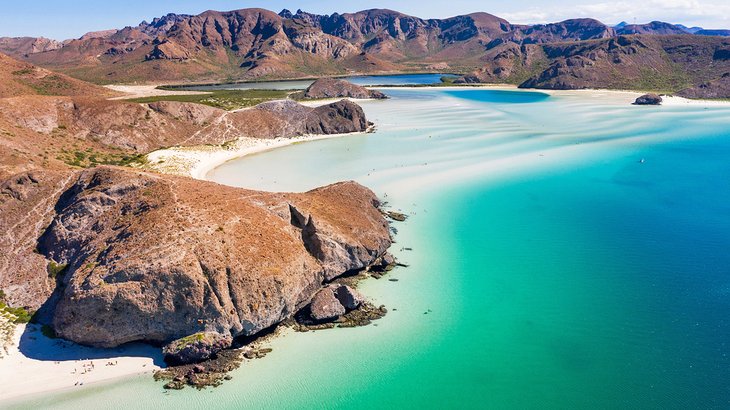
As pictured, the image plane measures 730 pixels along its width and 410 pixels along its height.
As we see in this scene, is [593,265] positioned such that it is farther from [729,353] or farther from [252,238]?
[252,238]

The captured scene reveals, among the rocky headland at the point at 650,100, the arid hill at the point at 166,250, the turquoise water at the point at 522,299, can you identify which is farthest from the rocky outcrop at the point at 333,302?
the rocky headland at the point at 650,100

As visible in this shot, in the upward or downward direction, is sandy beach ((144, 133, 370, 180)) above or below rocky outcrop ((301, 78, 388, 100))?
below

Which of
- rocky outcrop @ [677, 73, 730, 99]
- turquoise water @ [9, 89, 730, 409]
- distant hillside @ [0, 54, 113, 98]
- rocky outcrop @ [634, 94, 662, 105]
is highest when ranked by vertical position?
distant hillside @ [0, 54, 113, 98]

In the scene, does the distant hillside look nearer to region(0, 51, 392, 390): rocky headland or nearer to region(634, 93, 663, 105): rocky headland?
region(0, 51, 392, 390): rocky headland

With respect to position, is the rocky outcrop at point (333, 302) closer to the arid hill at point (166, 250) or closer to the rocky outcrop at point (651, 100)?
the arid hill at point (166, 250)

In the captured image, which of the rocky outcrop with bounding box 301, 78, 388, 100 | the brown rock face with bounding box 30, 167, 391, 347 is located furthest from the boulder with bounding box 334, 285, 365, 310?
the rocky outcrop with bounding box 301, 78, 388, 100

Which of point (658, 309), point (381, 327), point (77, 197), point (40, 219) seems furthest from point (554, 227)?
point (40, 219)

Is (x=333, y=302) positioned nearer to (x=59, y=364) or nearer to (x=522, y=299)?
(x=522, y=299)
